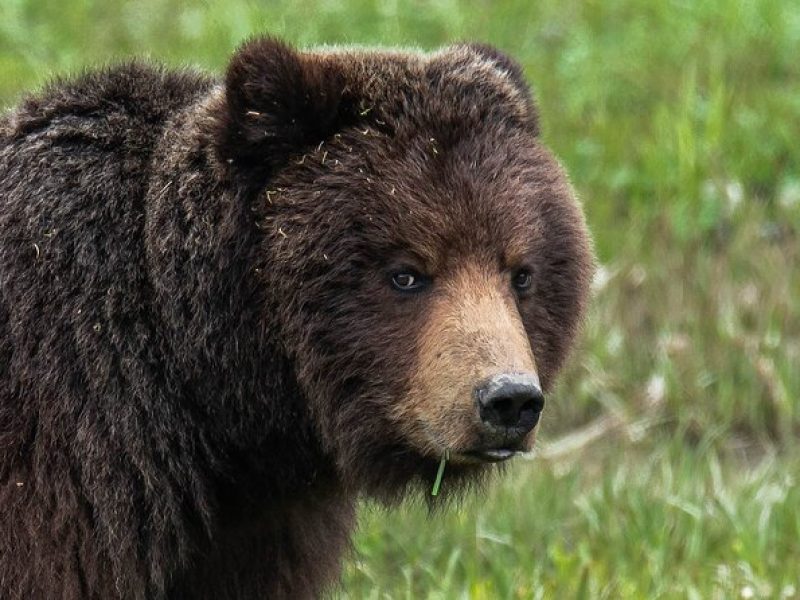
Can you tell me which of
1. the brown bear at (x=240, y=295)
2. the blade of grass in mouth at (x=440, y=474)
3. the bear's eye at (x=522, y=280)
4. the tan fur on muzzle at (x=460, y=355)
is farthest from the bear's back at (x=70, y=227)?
the bear's eye at (x=522, y=280)

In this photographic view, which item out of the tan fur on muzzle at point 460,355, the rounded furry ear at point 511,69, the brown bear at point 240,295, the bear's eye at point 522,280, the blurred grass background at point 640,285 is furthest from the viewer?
the blurred grass background at point 640,285

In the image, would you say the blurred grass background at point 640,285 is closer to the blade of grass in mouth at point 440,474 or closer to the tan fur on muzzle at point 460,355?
the blade of grass in mouth at point 440,474

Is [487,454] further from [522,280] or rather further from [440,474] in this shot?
[522,280]

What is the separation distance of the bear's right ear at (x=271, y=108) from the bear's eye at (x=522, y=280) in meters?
0.74

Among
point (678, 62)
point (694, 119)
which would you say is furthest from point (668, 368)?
point (678, 62)

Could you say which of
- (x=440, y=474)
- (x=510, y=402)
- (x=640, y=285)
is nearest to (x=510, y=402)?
(x=510, y=402)

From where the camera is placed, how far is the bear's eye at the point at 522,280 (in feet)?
16.6

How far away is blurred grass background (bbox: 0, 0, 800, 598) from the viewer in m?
6.77

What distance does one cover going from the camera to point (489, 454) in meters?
4.71

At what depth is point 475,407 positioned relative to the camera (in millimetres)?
4594

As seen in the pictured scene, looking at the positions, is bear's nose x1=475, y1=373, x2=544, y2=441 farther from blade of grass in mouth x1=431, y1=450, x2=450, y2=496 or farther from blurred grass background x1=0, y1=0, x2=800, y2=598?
blurred grass background x1=0, y1=0, x2=800, y2=598

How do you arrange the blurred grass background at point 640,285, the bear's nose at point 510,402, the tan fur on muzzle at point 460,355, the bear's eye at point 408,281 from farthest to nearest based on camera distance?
the blurred grass background at point 640,285 < the bear's eye at point 408,281 < the tan fur on muzzle at point 460,355 < the bear's nose at point 510,402

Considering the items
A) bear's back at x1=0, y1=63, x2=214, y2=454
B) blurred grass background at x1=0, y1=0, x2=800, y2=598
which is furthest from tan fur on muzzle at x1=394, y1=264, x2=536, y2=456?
blurred grass background at x1=0, y1=0, x2=800, y2=598

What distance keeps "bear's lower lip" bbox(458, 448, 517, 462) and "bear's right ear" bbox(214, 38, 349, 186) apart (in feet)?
3.57
